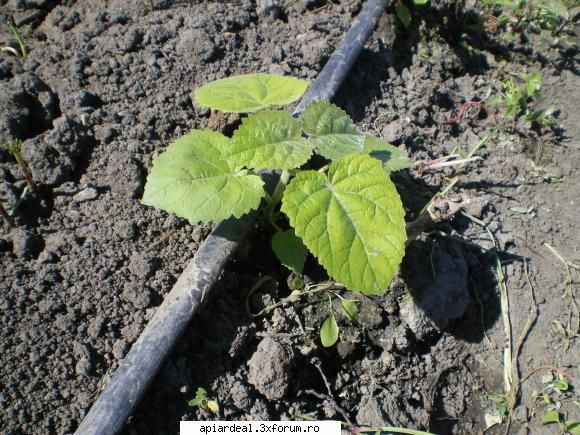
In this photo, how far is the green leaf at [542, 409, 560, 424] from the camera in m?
2.03

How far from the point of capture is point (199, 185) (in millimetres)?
1795

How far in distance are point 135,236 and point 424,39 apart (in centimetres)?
188

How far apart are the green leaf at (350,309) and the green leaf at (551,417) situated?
816mm

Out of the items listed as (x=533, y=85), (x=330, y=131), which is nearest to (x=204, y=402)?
(x=330, y=131)

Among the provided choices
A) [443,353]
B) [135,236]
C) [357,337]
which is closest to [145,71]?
[135,236]

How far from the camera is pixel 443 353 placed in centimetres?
213

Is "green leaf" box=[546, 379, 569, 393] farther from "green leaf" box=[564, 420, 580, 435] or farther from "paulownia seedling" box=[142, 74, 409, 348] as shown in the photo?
"paulownia seedling" box=[142, 74, 409, 348]

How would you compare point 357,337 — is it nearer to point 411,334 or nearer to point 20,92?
point 411,334

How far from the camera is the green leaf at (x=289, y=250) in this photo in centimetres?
192

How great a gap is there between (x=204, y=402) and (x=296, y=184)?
2.56 feet

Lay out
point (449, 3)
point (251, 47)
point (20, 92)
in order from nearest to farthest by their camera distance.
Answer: point (20, 92), point (251, 47), point (449, 3)

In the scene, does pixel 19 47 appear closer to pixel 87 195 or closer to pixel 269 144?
pixel 87 195

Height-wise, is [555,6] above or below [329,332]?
above

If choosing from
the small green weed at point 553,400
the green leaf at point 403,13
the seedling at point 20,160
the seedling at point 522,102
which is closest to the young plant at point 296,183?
the seedling at point 20,160
